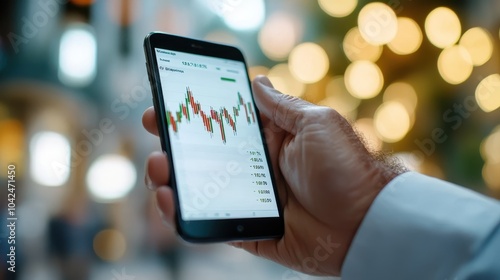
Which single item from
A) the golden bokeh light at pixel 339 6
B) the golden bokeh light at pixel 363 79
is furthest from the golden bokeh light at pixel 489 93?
the golden bokeh light at pixel 339 6

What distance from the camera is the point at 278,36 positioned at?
1.36m

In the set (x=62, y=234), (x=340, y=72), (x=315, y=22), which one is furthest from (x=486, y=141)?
(x=62, y=234)

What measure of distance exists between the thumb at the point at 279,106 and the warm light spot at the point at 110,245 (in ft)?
1.84

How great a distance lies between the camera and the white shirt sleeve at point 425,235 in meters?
0.54

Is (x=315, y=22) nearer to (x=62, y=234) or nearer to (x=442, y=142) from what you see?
(x=442, y=142)

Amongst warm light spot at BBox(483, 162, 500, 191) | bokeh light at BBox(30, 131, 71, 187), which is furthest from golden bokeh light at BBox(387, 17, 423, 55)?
bokeh light at BBox(30, 131, 71, 187)

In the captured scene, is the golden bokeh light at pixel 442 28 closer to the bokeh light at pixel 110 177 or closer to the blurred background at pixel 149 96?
the blurred background at pixel 149 96

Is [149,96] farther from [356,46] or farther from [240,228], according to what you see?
[240,228]

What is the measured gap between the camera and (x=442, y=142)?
1532 millimetres

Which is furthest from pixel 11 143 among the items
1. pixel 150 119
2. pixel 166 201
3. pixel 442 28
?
pixel 442 28

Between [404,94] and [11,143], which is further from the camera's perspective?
[404,94]

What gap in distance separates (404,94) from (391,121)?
0.31 ft

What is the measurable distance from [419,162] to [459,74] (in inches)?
10.1

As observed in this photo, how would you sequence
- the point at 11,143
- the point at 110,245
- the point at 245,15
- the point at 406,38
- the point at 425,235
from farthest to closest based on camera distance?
the point at 406,38 < the point at 245,15 < the point at 110,245 < the point at 11,143 < the point at 425,235
